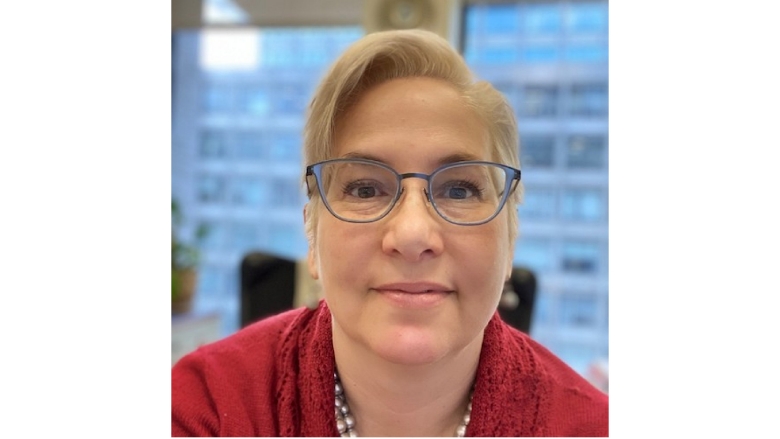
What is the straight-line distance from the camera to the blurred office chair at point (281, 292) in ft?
2.99

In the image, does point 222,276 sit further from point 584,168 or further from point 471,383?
point 584,168

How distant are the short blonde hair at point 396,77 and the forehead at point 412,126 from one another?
0.01 m

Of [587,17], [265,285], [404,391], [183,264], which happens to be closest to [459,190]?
[404,391]

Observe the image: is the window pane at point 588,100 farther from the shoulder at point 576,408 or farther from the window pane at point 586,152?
the shoulder at point 576,408

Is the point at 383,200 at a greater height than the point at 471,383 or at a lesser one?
greater

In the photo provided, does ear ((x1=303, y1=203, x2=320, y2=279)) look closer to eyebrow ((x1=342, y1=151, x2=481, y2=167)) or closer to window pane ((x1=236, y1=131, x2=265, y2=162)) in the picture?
eyebrow ((x1=342, y1=151, x2=481, y2=167))

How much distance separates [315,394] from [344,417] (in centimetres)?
7

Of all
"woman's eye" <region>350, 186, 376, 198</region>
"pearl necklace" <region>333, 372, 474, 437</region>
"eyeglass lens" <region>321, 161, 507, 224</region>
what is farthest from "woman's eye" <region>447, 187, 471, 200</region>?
"pearl necklace" <region>333, 372, 474, 437</region>

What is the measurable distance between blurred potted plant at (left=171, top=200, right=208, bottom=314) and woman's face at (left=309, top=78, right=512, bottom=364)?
449 millimetres

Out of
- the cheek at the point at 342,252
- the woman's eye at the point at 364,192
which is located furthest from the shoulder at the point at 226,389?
the woman's eye at the point at 364,192
